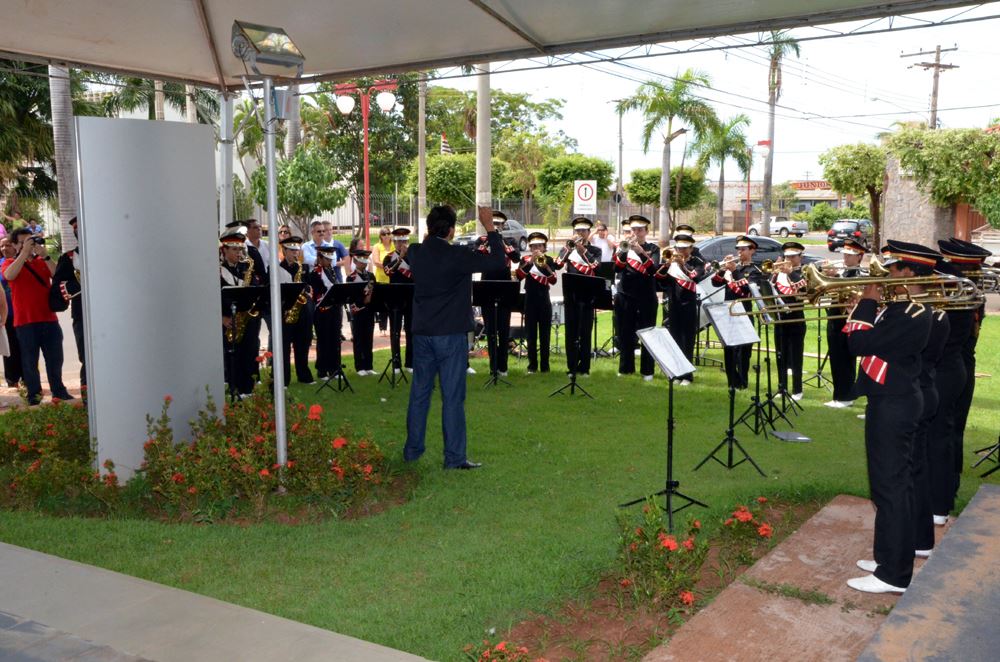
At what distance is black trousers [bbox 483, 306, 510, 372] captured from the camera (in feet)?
37.6

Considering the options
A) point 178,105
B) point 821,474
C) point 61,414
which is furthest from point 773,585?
point 178,105

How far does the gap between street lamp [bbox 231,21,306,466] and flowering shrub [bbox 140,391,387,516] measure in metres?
0.21

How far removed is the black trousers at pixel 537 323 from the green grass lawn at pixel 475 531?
2551 mm

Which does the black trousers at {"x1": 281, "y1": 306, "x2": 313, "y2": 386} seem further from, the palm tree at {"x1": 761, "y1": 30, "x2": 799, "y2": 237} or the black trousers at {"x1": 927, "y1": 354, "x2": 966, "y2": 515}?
the palm tree at {"x1": 761, "y1": 30, "x2": 799, "y2": 237}

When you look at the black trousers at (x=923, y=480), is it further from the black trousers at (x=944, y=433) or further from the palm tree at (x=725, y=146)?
the palm tree at (x=725, y=146)

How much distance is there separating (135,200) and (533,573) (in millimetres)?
4297

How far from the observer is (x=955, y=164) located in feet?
76.9

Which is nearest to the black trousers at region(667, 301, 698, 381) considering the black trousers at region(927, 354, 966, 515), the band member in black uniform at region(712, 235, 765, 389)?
the band member in black uniform at region(712, 235, 765, 389)

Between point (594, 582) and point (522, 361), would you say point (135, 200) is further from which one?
point (522, 361)

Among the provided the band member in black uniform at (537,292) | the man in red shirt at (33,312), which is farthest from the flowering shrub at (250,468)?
the band member in black uniform at (537,292)

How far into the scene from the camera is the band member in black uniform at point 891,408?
194 inches

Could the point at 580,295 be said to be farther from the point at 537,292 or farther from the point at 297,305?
the point at 297,305

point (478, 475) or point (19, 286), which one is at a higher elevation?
point (19, 286)

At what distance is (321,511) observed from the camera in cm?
652
